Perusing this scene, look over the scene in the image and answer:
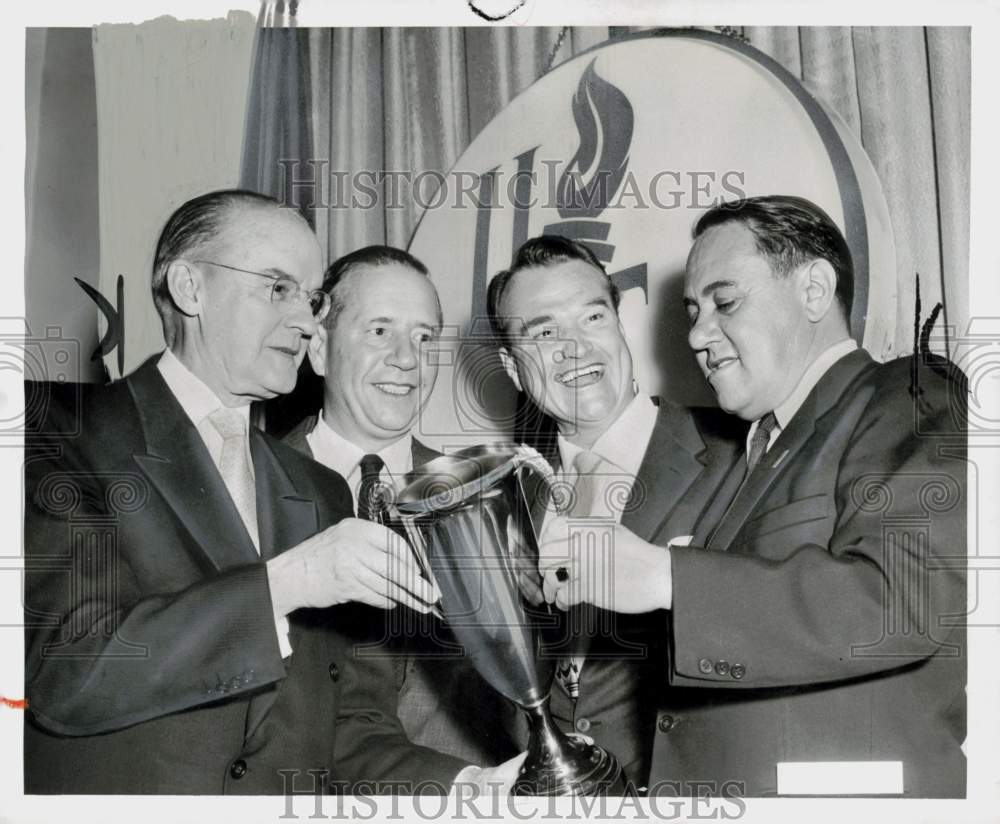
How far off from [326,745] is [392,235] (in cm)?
107

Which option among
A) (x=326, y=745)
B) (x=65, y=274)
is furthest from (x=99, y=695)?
(x=65, y=274)

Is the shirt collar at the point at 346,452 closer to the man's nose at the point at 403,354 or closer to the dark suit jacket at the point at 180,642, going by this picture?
the dark suit jacket at the point at 180,642

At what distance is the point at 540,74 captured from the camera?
8.04ft

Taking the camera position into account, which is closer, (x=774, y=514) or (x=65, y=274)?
(x=774, y=514)

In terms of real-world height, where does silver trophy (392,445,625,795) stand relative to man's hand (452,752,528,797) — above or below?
above

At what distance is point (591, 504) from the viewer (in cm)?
238

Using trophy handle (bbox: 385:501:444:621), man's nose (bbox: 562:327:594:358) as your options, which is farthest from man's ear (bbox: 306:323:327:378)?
man's nose (bbox: 562:327:594:358)

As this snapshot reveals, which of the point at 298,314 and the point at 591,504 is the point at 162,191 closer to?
the point at 298,314

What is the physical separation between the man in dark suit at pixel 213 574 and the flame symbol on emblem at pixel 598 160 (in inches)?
21.8

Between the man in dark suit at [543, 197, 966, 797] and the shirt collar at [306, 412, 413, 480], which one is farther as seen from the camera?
the shirt collar at [306, 412, 413, 480]

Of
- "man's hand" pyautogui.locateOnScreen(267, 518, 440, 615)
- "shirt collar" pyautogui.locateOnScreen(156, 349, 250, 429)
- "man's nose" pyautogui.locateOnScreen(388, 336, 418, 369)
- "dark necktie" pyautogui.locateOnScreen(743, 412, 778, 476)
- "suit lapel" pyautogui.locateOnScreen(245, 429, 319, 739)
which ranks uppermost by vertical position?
"man's nose" pyautogui.locateOnScreen(388, 336, 418, 369)

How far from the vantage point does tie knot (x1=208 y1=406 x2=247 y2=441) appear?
2414 millimetres

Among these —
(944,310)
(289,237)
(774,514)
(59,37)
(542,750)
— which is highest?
(59,37)

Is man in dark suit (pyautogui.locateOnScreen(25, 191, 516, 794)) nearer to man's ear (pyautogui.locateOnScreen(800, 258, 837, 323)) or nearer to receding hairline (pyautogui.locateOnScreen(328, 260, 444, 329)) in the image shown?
receding hairline (pyautogui.locateOnScreen(328, 260, 444, 329))
